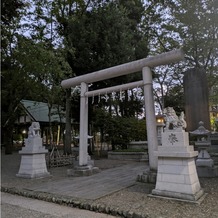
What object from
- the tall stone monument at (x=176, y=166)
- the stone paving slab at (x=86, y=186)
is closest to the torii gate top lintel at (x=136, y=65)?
the tall stone monument at (x=176, y=166)

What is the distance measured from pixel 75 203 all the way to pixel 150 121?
118 inches

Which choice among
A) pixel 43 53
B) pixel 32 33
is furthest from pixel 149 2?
pixel 43 53

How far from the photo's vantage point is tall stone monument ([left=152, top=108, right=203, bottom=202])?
4902 mm

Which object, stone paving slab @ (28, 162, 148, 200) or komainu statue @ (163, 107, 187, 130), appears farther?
stone paving slab @ (28, 162, 148, 200)

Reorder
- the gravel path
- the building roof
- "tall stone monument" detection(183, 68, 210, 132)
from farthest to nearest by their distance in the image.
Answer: the building roof, "tall stone monument" detection(183, 68, 210, 132), the gravel path

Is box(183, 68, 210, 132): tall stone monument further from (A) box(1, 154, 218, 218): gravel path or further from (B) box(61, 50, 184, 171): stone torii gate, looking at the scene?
(A) box(1, 154, 218, 218): gravel path

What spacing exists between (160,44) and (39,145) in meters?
14.7

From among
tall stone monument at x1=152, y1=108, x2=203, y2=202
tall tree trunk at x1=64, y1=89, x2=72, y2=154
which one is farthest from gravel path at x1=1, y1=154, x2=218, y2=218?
tall tree trunk at x1=64, y1=89, x2=72, y2=154

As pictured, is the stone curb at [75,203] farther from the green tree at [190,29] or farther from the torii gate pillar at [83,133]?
the green tree at [190,29]

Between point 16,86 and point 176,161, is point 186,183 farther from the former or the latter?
point 16,86

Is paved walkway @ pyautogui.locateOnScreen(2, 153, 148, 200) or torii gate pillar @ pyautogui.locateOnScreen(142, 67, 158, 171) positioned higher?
torii gate pillar @ pyautogui.locateOnScreen(142, 67, 158, 171)

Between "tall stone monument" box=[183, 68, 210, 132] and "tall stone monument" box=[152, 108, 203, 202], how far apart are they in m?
7.37

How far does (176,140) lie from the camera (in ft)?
Result: 17.0

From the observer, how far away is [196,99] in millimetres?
12328
